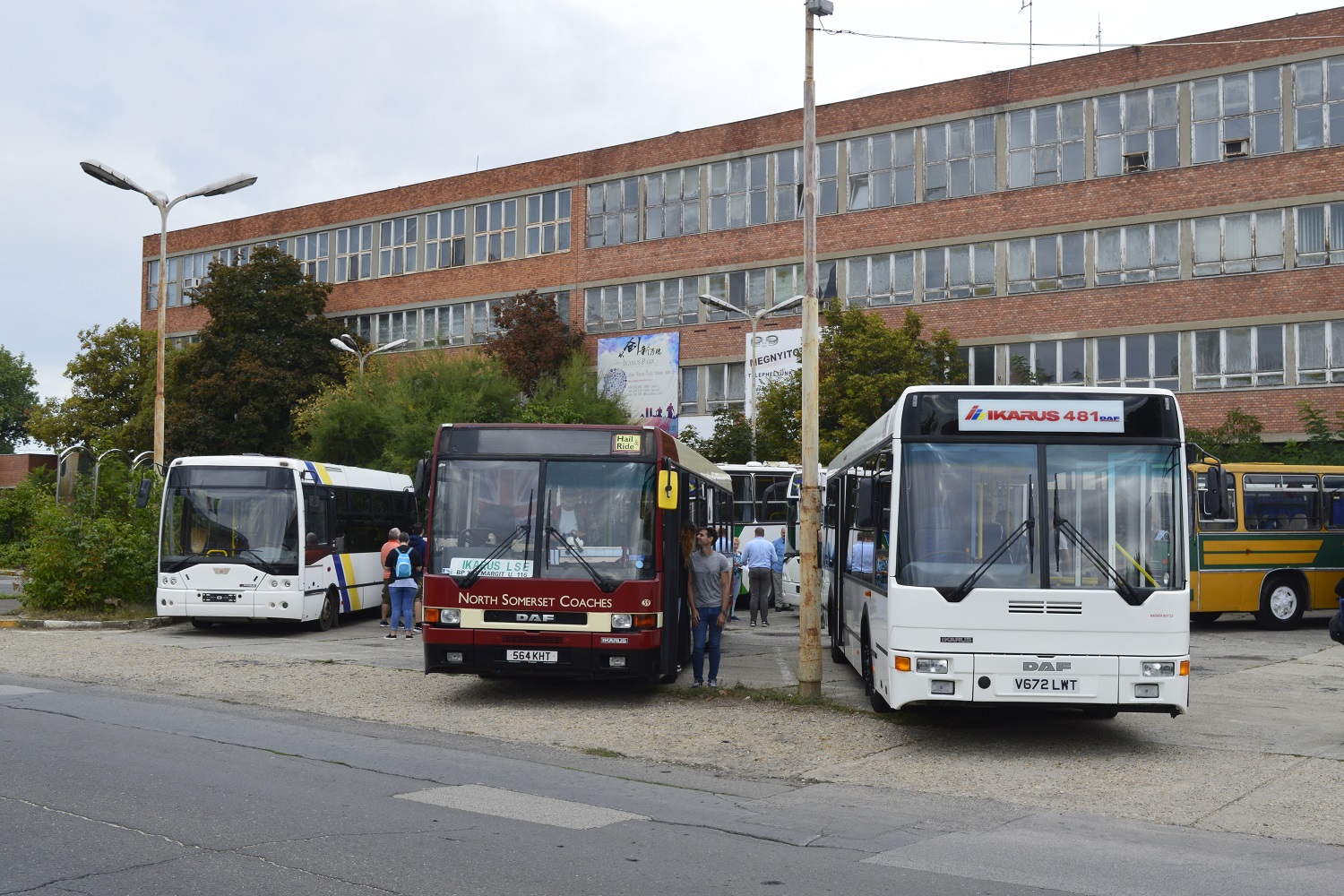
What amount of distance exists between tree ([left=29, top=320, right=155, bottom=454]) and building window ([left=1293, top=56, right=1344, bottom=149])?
53716 mm

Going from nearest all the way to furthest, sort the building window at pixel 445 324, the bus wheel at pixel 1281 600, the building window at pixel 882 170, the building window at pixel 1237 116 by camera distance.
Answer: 1. the bus wheel at pixel 1281 600
2. the building window at pixel 1237 116
3. the building window at pixel 882 170
4. the building window at pixel 445 324

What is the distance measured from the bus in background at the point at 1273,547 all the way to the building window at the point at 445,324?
122 feet

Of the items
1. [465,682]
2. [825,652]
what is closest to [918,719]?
[465,682]

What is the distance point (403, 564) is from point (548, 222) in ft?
111

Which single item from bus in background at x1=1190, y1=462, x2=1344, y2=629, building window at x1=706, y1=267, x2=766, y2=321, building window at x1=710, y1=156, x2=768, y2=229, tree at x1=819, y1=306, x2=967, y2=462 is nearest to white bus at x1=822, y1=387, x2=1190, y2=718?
bus in background at x1=1190, y1=462, x2=1344, y2=629

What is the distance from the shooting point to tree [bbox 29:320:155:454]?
225ft

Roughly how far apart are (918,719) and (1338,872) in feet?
18.4

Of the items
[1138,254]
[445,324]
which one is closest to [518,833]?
[1138,254]

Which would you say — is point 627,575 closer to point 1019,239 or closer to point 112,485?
point 112,485

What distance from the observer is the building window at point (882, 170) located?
44.1m

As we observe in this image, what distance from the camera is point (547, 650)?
1302cm

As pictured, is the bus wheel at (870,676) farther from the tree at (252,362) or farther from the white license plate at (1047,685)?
the tree at (252,362)

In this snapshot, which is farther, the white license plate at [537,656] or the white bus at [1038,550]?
the white license plate at [537,656]

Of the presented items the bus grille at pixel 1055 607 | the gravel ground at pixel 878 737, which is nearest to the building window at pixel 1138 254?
the gravel ground at pixel 878 737
